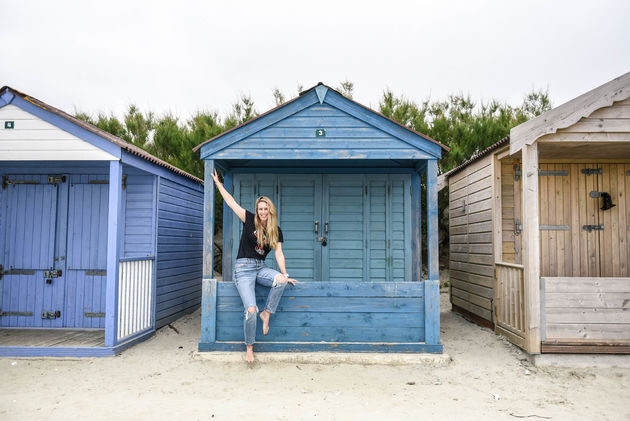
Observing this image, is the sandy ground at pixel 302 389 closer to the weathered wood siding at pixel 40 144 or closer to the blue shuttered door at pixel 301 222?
the blue shuttered door at pixel 301 222

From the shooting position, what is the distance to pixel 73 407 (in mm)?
3547

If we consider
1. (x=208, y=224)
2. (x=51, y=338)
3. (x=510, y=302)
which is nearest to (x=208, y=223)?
(x=208, y=224)

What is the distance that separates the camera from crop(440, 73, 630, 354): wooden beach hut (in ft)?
15.4

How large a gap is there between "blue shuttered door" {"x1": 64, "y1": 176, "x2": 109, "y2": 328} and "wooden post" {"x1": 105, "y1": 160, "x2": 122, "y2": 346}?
114 centimetres

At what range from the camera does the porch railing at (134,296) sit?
5.18 meters

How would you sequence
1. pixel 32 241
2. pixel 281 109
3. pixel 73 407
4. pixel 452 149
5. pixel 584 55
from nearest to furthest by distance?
pixel 73 407 → pixel 281 109 → pixel 32 241 → pixel 452 149 → pixel 584 55

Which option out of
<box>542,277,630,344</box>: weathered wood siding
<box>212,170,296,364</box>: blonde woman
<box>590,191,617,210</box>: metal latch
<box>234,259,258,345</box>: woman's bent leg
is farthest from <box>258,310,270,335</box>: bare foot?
<box>590,191,617,210</box>: metal latch

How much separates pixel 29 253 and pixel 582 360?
732 cm

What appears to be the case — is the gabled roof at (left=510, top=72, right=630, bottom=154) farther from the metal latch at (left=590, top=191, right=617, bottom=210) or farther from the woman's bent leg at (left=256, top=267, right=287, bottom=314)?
the woman's bent leg at (left=256, top=267, right=287, bottom=314)

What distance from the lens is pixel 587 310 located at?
4.70 m

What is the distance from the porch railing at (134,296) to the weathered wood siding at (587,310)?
5.01 meters

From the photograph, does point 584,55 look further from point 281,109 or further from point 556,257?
point 281,109

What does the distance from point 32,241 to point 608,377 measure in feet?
24.5

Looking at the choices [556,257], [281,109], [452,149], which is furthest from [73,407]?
[452,149]
